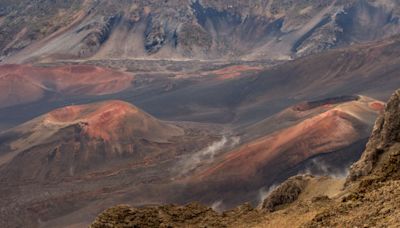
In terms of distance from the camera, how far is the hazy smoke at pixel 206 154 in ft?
184

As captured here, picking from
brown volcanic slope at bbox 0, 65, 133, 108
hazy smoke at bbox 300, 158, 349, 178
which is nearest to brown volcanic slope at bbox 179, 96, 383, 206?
hazy smoke at bbox 300, 158, 349, 178

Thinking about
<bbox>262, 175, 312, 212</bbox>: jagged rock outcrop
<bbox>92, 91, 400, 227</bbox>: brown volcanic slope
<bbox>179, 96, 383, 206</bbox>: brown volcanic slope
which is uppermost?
<bbox>92, 91, 400, 227</bbox>: brown volcanic slope

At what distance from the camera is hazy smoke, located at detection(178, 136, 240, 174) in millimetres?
56000

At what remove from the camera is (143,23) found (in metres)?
148

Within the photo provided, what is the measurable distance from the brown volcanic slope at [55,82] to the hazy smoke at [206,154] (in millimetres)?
47174

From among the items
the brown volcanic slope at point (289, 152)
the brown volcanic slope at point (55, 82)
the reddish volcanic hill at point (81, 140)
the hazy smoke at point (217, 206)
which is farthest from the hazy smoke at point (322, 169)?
the brown volcanic slope at point (55, 82)

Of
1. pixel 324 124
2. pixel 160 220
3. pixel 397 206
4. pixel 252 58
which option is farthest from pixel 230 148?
pixel 252 58

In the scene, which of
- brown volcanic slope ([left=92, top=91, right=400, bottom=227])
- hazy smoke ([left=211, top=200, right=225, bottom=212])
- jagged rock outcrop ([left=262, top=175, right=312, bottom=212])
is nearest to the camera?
brown volcanic slope ([left=92, top=91, right=400, bottom=227])

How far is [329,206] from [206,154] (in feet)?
150

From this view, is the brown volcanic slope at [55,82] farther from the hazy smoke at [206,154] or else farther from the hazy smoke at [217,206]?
the hazy smoke at [217,206]

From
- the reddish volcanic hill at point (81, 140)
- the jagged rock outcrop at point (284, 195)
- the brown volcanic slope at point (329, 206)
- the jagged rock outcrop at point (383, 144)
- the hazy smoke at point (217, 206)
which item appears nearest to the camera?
the brown volcanic slope at point (329, 206)

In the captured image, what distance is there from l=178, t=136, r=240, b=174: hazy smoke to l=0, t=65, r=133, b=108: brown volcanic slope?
47.2 meters

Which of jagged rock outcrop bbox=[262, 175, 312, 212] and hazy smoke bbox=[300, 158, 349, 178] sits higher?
jagged rock outcrop bbox=[262, 175, 312, 212]

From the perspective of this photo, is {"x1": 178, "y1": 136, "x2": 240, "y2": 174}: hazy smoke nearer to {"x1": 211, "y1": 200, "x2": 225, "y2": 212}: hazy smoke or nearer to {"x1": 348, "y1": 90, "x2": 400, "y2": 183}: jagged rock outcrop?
{"x1": 211, "y1": 200, "x2": 225, "y2": 212}: hazy smoke
